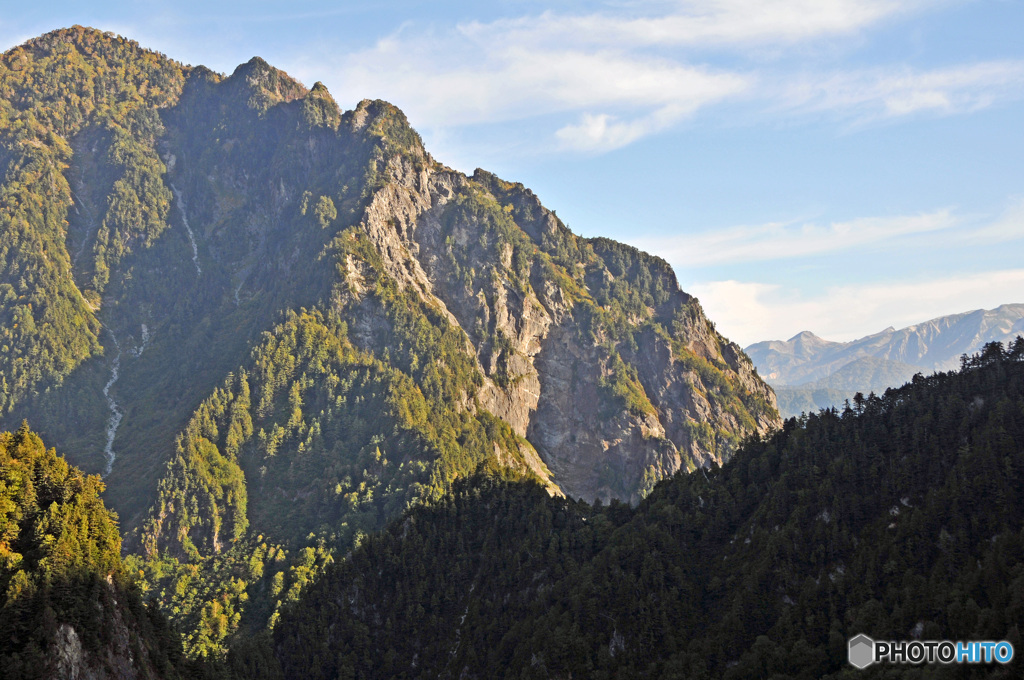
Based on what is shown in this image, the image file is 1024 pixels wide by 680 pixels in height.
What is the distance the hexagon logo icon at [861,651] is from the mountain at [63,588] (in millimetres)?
132867

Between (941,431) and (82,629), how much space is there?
7522 inches

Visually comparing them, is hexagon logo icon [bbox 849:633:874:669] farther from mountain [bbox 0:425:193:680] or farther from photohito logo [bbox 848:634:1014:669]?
mountain [bbox 0:425:193:680]

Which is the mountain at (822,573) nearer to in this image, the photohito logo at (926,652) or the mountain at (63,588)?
the photohito logo at (926,652)

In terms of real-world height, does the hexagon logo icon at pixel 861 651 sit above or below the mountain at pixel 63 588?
below

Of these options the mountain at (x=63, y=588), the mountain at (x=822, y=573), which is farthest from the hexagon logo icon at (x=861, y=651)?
the mountain at (x=63, y=588)

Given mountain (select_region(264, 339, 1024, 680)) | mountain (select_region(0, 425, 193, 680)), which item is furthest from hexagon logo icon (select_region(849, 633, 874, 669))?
mountain (select_region(0, 425, 193, 680))

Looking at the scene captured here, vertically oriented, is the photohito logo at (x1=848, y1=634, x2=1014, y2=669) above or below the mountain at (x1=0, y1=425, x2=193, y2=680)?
below

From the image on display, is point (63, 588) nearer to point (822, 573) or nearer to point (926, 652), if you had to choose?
point (822, 573)

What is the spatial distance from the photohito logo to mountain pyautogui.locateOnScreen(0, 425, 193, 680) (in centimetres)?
13449

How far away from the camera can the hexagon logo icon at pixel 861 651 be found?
5226 inches

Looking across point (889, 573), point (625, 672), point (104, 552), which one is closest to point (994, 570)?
point (889, 573)

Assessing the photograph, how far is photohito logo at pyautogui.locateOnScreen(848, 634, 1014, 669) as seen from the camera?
4579 inches

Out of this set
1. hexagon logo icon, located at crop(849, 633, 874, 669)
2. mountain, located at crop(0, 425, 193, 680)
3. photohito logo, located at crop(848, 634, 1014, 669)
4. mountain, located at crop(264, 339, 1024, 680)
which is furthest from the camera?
mountain, located at crop(264, 339, 1024, 680)

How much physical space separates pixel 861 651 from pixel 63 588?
485ft
